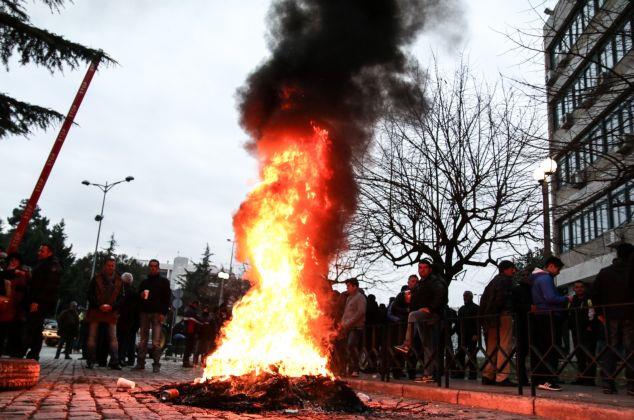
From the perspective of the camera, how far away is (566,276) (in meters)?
28.1

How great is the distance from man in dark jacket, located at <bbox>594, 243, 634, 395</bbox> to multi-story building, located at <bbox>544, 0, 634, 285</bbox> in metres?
2.17

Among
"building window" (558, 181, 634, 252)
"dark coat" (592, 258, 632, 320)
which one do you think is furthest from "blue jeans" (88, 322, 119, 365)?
"building window" (558, 181, 634, 252)

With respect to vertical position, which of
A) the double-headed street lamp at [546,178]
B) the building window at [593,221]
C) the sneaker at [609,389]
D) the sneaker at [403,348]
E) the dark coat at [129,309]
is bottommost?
the sneaker at [609,389]

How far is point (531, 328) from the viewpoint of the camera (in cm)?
710

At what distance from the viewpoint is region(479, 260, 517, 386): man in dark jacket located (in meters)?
8.02

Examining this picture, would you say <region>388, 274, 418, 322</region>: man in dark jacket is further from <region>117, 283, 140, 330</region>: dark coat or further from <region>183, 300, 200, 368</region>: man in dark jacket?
<region>117, 283, 140, 330</region>: dark coat

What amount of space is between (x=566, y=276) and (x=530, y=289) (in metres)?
20.4

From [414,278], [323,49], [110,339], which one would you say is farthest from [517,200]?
[110,339]

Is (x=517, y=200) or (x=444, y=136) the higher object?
(x=444, y=136)

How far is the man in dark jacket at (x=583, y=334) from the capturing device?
6438mm

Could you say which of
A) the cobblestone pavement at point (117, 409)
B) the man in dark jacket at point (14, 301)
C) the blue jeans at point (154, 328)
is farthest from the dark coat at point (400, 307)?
the man in dark jacket at point (14, 301)

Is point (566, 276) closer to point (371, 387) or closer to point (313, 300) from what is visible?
point (371, 387)

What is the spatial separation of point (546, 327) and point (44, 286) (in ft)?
28.1

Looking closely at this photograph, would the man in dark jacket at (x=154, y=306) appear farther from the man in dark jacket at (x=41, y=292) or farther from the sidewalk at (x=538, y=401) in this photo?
the sidewalk at (x=538, y=401)
